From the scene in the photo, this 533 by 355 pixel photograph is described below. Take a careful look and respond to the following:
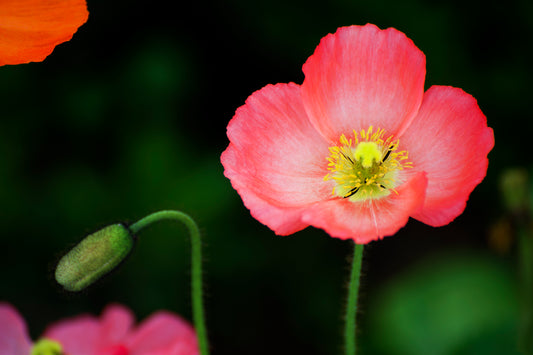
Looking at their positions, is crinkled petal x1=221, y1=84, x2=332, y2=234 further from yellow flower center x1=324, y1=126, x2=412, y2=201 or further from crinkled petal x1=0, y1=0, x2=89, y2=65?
crinkled petal x1=0, y1=0, x2=89, y2=65

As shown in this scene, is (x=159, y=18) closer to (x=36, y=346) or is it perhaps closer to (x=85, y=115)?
(x=85, y=115)

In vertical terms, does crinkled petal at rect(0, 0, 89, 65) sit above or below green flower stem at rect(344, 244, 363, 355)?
above

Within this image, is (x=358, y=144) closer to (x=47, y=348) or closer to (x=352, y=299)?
(x=352, y=299)

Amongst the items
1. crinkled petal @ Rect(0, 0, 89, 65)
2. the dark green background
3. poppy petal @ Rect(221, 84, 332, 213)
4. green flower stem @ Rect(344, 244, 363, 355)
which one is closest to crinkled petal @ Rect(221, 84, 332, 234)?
poppy petal @ Rect(221, 84, 332, 213)

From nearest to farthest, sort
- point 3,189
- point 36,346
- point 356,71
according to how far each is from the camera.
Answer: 1. point 356,71
2. point 36,346
3. point 3,189

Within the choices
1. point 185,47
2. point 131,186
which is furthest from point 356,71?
point 185,47

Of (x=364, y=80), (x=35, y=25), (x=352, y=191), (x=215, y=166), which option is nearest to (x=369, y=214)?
(x=352, y=191)

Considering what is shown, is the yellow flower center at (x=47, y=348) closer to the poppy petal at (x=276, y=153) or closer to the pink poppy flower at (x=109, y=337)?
the pink poppy flower at (x=109, y=337)
